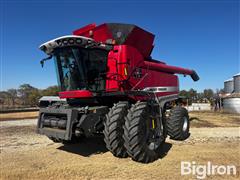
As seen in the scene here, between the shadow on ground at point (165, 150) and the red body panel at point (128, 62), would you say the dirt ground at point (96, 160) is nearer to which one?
the shadow on ground at point (165, 150)

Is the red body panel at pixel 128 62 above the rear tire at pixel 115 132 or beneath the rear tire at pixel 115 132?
above

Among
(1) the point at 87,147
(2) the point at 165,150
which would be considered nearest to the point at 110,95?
(1) the point at 87,147

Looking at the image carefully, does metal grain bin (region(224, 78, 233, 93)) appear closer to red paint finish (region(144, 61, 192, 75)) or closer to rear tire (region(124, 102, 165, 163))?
red paint finish (region(144, 61, 192, 75))

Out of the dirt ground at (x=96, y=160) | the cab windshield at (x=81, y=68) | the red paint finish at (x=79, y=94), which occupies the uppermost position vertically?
the cab windshield at (x=81, y=68)

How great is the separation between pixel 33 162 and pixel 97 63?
334cm

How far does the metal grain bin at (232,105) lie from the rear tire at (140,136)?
24753 mm

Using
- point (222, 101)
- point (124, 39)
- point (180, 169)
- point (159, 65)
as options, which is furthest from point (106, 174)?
point (222, 101)

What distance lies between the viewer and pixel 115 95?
744cm

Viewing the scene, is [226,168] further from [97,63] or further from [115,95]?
[97,63]

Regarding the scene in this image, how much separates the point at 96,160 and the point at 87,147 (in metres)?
1.72

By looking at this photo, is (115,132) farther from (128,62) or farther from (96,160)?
(128,62)

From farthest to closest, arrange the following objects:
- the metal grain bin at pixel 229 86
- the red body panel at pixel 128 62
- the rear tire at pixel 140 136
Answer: the metal grain bin at pixel 229 86 < the red body panel at pixel 128 62 < the rear tire at pixel 140 136

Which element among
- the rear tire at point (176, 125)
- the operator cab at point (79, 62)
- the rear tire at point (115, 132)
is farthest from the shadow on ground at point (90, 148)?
the operator cab at point (79, 62)

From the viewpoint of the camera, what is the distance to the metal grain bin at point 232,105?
28.6 metres
